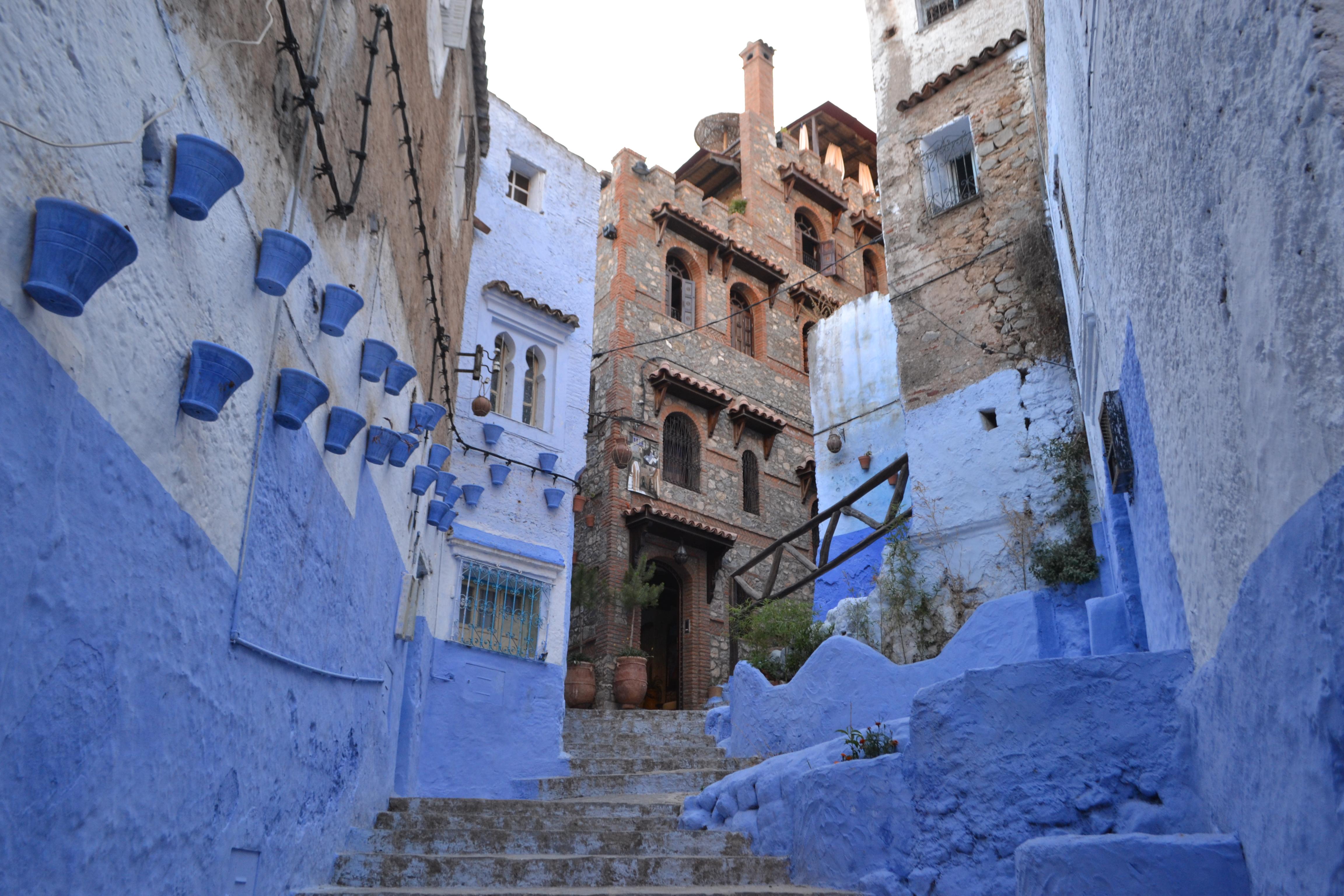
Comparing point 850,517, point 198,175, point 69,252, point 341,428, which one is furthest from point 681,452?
point 69,252

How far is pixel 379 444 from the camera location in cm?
597

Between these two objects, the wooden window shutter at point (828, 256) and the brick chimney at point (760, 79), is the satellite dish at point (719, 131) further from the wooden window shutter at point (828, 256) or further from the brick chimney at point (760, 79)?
the wooden window shutter at point (828, 256)

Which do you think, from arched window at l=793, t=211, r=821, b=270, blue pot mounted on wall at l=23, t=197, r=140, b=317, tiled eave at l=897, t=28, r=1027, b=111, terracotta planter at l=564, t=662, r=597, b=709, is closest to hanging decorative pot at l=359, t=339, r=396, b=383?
blue pot mounted on wall at l=23, t=197, r=140, b=317

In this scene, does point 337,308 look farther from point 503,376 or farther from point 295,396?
point 503,376

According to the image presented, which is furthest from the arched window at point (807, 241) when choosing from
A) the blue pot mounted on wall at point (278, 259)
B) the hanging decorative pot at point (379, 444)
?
the blue pot mounted on wall at point (278, 259)

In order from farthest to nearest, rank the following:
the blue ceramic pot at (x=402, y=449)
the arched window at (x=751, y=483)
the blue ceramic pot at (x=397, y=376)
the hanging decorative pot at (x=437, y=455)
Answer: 1. the arched window at (x=751, y=483)
2. the hanging decorative pot at (x=437, y=455)
3. the blue ceramic pot at (x=397, y=376)
4. the blue ceramic pot at (x=402, y=449)

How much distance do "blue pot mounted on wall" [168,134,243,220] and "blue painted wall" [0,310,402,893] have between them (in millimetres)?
708

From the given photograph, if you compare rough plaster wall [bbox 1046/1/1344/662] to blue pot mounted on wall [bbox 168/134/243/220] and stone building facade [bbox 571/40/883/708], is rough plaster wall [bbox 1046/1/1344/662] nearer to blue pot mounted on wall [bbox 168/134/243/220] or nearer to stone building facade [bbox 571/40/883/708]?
blue pot mounted on wall [bbox 168/134/243/220]

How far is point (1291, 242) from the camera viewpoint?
2104mm

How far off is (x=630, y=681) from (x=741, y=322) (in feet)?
30.1

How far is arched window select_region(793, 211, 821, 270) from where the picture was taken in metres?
23.3

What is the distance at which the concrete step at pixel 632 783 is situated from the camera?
26.0 ft

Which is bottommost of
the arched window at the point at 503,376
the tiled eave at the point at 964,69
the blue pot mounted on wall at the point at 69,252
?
the blue pot mounted on wall at the point at 69,252

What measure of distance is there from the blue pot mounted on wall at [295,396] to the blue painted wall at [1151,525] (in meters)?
3.66
